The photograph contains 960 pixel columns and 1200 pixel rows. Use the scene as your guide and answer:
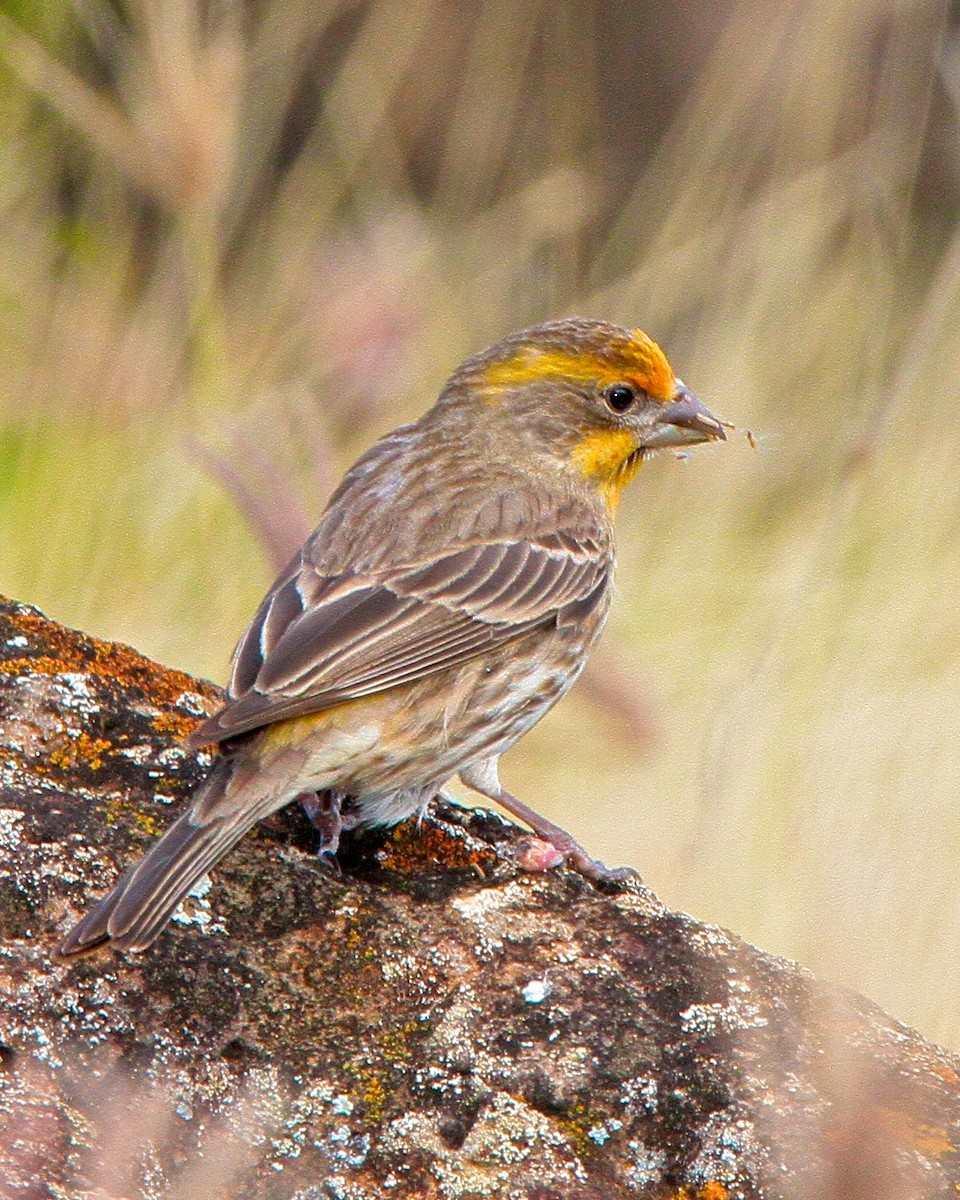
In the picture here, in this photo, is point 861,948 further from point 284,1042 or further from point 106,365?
point 106,365

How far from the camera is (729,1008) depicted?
3.50 metres

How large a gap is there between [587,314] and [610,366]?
2.37 meters

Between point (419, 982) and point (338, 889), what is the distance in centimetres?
35

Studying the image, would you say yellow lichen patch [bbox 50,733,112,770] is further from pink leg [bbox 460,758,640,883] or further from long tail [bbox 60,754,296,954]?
pink leg [bbox 460,758,640,883]

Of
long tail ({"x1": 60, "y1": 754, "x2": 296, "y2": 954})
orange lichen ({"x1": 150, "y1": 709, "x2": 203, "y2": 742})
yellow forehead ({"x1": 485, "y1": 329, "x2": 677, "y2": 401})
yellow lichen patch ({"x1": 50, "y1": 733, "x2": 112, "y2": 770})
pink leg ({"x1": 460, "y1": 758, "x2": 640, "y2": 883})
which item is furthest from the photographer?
yellow forehead ({"x1": 485, "y1": 329, "x2": 677, "y2": 401})

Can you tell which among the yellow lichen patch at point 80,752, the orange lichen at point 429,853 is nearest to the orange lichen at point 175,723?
the yellow lichen patch at point 80,752

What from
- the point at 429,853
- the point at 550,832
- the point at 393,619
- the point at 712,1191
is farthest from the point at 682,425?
the point at 712,1191

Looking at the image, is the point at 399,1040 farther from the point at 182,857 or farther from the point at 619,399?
the point at 619,399

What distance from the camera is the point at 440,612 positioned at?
4.76 meters

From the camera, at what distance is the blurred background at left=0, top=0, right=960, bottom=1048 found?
17.0 feet

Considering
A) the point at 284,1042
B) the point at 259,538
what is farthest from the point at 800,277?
the point at 284,1042

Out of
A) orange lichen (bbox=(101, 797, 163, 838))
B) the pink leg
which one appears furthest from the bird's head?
orange lichen (bbox=(101, 797, 163, 838))

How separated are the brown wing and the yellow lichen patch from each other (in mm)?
315

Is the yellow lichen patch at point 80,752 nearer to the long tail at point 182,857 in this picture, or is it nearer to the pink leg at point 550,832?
the long tail at point 182,857
